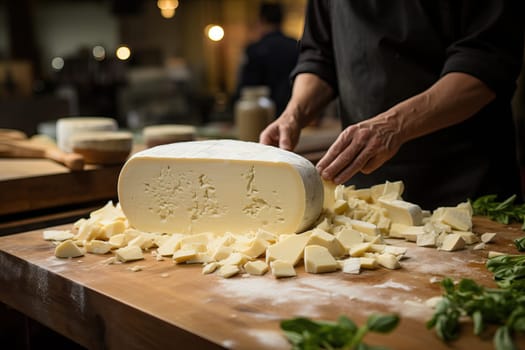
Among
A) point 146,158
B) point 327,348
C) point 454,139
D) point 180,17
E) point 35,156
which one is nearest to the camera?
point 327,348

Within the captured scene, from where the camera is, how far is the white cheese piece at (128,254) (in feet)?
5.48

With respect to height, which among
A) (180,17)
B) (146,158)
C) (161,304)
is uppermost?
(180,17)

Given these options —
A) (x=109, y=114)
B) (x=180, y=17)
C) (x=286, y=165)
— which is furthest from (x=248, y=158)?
(x=180, y=17)

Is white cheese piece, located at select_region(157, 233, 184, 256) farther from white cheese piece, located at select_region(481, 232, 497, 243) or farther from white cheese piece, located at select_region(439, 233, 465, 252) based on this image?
white cheese piece, located at select_region(481, 232, 497, 243)

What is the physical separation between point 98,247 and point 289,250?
0.47m

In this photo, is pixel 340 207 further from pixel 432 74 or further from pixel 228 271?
pixel 432 74

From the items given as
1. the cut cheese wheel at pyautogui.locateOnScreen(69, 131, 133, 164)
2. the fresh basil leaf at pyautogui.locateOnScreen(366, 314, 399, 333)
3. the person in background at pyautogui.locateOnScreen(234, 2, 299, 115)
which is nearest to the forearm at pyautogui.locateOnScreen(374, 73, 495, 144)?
the fresh basil leaf at pyautogui.locateOnScreen(366, 314, 399, 333)

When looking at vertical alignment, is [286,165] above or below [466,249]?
above

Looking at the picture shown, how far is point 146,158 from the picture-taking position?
190cm

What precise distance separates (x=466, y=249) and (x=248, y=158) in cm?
57

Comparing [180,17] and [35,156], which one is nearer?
[35,156]

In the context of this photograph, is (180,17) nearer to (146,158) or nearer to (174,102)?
(174,102)

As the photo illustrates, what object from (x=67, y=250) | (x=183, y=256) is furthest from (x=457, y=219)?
(x=67, y=250)

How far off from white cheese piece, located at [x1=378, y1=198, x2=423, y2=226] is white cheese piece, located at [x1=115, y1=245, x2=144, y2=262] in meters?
0.66
